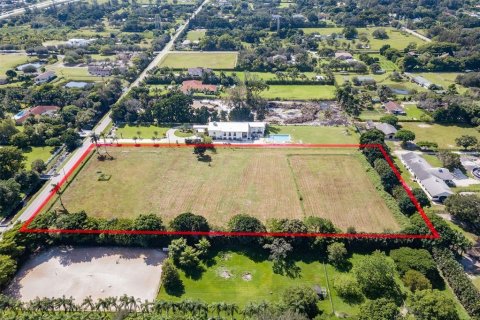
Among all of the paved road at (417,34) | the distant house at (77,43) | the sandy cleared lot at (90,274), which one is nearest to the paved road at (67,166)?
the sandy cleared lot at (90,274)

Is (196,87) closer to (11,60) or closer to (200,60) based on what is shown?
(200,60)

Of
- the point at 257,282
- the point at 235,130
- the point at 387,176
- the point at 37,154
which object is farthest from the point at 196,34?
the point at 257,282

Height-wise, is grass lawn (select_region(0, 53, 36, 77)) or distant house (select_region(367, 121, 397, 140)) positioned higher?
distant house (select_region(367, 121, 397, 140))

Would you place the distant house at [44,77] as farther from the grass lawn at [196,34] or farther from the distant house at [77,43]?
the grass lawn at [196,34]

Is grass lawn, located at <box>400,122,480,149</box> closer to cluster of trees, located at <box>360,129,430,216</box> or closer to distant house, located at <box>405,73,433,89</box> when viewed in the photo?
cluster of trees, located at <box>360,129,430,216</box>

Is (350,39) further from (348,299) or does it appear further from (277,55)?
(348,299)

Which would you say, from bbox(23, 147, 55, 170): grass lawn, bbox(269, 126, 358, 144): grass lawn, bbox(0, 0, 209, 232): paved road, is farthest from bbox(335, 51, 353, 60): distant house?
bbox(23, 147, 55, 170): grass lawn
